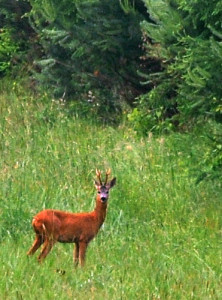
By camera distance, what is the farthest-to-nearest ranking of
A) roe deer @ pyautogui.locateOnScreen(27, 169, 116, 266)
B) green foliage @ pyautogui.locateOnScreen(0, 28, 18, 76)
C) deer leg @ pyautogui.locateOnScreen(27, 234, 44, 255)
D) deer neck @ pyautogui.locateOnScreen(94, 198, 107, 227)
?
green foliage @ pyautogui.locateOnScreen(0, 28, 18, 76)
deer neck @ pyautogui.locateOnScreen(94, 198, 107, 227)
deer leg @ pyautogui.locateOnScreen(27, 234, 44, 255)
roe deer @ pyautogui.locateOnScreen(27, 169, 116, 266)

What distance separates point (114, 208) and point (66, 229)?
6.43 feet

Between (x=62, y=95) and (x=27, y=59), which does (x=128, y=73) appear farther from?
(x=27, y=59)

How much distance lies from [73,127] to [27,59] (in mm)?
3901

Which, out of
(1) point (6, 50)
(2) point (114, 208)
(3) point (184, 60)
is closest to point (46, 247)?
(2) point (114, 208)

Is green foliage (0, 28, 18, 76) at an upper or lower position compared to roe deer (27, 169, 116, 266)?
lower

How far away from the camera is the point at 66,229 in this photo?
767 cm

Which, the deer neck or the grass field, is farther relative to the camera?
the deer neck

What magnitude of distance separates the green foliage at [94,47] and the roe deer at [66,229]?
5352mm

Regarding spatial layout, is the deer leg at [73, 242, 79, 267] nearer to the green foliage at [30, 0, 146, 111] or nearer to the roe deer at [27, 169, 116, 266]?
the roe deer at [27, 169, 116, 266]

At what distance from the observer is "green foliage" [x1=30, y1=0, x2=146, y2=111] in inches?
517

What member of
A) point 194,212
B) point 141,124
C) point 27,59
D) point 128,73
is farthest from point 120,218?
point 27,59

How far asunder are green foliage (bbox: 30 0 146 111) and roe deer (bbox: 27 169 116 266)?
535 cm

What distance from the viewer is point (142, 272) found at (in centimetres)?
749

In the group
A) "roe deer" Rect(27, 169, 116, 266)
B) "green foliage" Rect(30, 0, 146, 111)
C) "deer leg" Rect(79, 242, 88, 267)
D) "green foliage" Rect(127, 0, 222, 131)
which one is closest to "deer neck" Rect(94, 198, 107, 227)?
"roe deer" Rect(27, 169, 116, 266)
